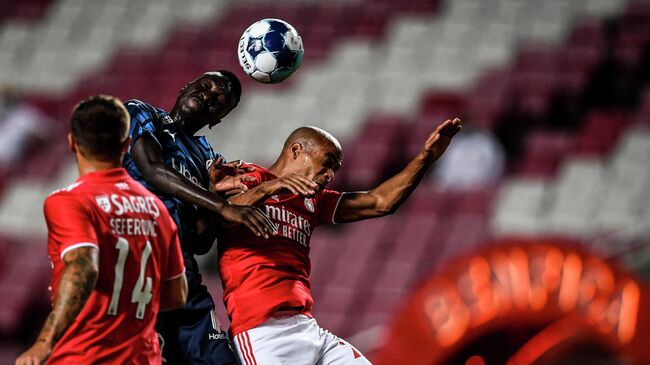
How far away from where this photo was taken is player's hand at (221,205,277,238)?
3672 mm

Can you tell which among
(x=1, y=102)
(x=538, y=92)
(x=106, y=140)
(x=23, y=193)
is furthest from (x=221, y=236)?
(x=1, y=102)

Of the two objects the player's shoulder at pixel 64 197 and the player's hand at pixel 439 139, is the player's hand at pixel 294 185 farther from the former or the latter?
the player's shoulder at pixel 64 197

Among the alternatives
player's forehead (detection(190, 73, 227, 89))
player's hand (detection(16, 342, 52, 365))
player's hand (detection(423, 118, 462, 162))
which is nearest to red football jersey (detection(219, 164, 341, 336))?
player's forehead (detection(190, 73, 227, 89))

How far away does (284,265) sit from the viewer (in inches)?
161

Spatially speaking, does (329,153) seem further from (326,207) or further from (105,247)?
(105,247)

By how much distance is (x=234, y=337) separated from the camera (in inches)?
159

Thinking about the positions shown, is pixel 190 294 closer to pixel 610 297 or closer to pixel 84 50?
pixel 610 297

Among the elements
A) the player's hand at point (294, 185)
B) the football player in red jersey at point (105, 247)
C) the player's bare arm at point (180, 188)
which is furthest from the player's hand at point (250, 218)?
the football player in red jersey at point (105, 247)

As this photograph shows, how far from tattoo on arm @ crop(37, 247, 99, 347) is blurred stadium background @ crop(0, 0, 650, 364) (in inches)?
147

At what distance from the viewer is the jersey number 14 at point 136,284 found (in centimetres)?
312

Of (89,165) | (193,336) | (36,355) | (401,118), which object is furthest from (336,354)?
(401,118)

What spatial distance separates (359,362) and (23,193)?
742cm

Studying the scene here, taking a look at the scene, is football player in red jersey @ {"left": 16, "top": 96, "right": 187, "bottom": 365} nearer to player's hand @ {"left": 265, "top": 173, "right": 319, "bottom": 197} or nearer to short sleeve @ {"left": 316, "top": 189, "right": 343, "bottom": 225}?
player's hand @ {"left": 265, "top": 173, "right": 319, "bottom": 197}

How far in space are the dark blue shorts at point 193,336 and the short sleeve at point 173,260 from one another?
2.18 ft
